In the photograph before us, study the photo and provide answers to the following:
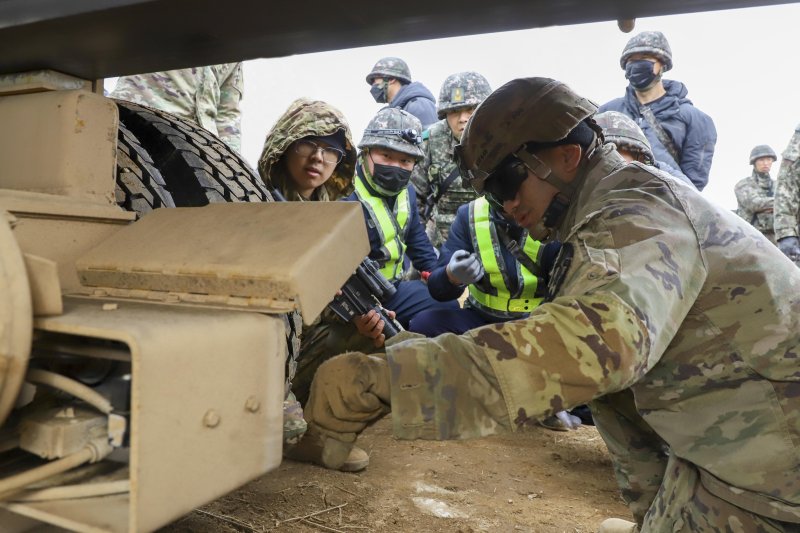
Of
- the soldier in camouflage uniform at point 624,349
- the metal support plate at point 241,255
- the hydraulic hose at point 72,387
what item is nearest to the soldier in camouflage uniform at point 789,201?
the soldier in camouflage uniform at point 624,349

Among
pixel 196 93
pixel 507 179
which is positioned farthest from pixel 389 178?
pixel 507 179

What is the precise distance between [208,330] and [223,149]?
4.69 ft

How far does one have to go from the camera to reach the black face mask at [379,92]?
7.55 meters

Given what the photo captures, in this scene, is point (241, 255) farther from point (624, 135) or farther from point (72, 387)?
point (624, 135)

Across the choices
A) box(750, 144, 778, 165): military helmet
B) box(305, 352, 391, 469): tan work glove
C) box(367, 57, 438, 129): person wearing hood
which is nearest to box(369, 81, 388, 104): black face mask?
box(367, 57, 438, 129): person wearing hood

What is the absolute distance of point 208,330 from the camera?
979 mm

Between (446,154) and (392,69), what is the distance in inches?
94.8

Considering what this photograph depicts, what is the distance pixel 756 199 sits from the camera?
11.5m

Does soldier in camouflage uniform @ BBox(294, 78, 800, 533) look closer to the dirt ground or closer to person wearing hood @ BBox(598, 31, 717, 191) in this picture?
the dirt ground

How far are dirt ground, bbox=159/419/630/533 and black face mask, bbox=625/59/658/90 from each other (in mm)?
3118

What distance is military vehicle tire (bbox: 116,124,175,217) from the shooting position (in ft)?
5.51

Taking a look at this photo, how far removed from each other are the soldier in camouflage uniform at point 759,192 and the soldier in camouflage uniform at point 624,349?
1027 centimetres

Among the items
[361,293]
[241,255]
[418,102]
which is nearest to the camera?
[241,255]

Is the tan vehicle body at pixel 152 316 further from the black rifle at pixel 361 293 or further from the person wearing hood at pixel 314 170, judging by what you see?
the person wearing hood at pixel 314 170
